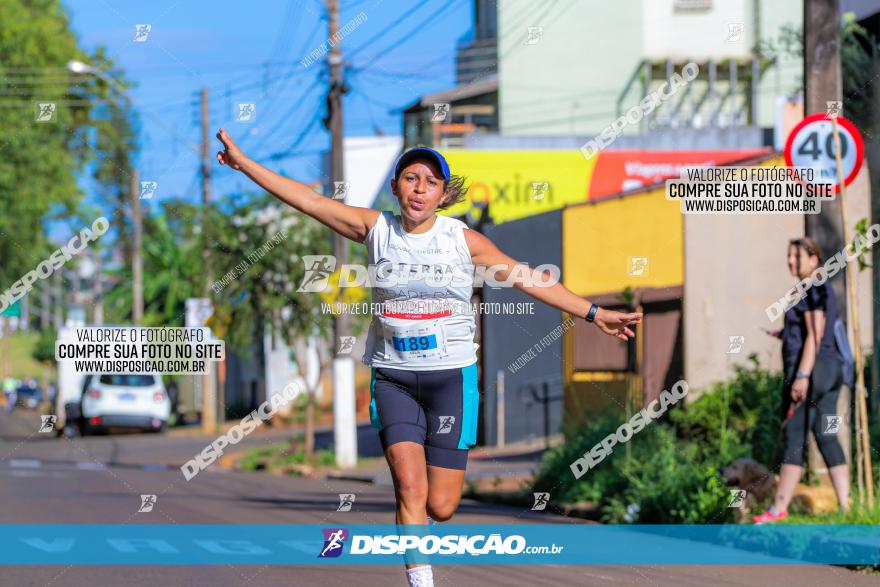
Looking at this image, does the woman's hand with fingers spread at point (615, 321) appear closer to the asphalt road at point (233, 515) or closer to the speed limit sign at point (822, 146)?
the asphalt road at point (233, 515)

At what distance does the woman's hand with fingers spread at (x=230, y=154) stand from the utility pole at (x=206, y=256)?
67.4 ft

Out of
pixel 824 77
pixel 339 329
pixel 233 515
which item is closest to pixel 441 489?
pixel 824 77

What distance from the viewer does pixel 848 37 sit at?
1848 cm

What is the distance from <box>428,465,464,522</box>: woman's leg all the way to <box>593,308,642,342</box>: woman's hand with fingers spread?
2.90 ft

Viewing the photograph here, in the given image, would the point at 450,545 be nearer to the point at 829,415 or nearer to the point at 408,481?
the point at 829,415

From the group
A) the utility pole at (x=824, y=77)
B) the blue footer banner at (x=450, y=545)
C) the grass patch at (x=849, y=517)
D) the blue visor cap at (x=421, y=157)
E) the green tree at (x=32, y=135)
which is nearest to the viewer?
the blue visor cap at (x=421, y=157)

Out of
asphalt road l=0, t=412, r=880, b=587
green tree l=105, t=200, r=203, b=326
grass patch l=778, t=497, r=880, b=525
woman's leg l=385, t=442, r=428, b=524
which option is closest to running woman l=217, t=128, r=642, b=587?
woman's leg l=385, t=442, r=428, b=524

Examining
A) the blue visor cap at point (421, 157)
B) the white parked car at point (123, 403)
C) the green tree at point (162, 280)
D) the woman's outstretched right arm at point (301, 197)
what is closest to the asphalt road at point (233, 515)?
the woman's outstretched right arm at point (301, 197)

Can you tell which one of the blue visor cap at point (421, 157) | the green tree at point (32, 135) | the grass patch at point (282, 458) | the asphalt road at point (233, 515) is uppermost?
the green tree at point (32, 135)

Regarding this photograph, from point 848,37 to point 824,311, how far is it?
8899 millimetres

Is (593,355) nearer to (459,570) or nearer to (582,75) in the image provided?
(459,570)

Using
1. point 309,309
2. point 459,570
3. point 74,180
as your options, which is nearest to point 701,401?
point 459,570

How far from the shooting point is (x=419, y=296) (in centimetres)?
641

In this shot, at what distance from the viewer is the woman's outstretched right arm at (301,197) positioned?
6.37m
